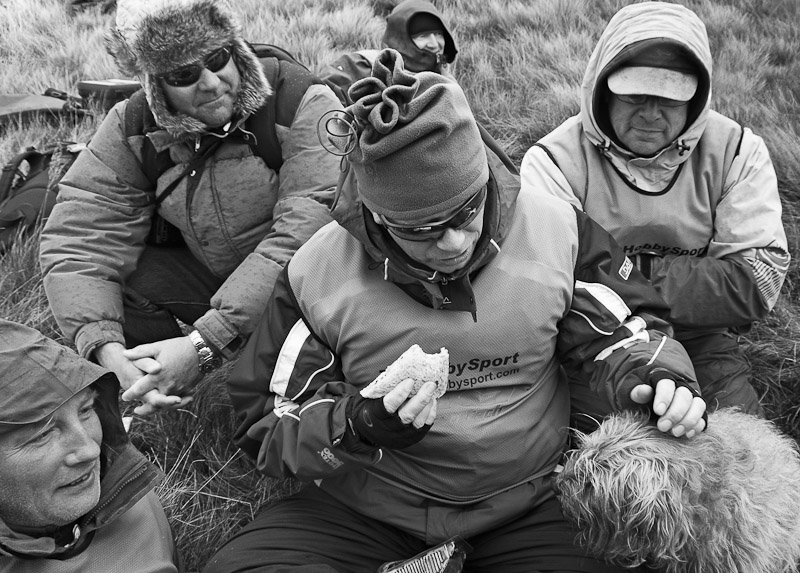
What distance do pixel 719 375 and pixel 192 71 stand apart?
101 inches

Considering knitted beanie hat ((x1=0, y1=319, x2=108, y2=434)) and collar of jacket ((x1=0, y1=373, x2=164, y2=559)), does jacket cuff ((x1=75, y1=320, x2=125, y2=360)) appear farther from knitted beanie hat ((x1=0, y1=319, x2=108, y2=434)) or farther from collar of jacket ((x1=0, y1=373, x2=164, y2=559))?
knitted beanie hat ((x1=0, y1=319, x2=108, y2=434))

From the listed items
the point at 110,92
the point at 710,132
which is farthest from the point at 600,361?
the point at 110,92

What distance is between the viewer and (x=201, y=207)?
3600 millimetres

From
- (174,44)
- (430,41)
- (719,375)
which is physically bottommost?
(719,375)

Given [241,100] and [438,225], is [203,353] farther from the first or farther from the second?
[438,225]

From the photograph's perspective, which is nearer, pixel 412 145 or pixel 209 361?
pixel 412 145

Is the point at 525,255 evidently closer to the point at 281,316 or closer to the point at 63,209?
the point at 281,316

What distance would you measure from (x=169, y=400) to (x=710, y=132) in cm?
252

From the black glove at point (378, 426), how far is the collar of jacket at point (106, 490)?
726 millimetres

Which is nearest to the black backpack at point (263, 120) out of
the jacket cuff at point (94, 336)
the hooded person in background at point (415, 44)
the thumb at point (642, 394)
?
the jacket cuff at point (94, 336)

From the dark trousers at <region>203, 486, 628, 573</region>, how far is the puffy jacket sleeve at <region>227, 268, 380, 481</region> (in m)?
0.21

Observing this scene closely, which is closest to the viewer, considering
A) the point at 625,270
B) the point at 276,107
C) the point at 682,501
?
the point at 682,501

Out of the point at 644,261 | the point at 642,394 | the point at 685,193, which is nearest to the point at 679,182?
the point at 685,193

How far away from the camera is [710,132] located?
347 cm
